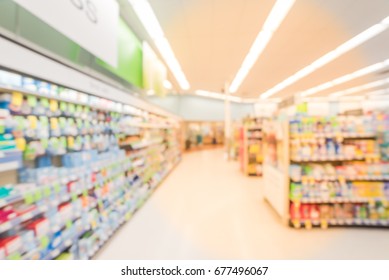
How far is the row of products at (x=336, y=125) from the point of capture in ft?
10.3

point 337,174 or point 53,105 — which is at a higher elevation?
point 53,105

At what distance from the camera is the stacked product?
3.10 meters

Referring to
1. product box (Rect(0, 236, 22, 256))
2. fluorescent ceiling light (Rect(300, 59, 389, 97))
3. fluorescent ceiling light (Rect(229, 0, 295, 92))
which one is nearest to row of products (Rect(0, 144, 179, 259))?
product box (Rect(0, 236, 22, 256))

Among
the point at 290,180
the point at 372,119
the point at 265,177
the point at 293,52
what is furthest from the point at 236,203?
the point at 293,52

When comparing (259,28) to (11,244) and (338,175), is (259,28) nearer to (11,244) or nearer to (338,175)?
(338,175)

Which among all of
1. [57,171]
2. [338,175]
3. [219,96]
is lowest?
[338,175]

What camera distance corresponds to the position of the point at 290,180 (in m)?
3.24

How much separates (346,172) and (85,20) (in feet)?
12.2

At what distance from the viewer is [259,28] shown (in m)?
5.40

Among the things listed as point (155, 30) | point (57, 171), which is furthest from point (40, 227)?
point (155, 30)

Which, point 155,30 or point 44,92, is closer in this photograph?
point 44,92

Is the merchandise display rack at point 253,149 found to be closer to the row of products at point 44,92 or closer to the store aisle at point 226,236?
the store aisle at point 226,236

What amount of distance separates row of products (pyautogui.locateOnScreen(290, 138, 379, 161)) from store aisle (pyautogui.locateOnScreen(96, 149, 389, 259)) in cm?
101

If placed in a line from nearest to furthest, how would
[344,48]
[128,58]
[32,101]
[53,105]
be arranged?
[32,101] → [53,105] → [128,58] → [344,48]
